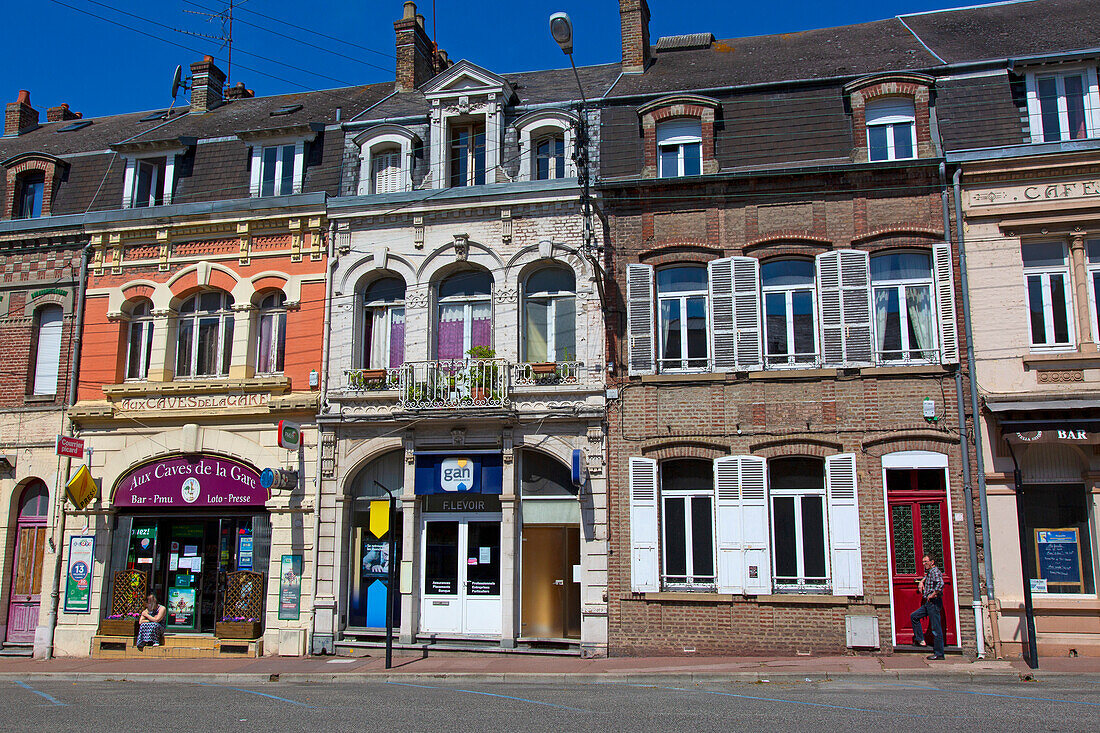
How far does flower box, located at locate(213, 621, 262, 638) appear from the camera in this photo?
53.8 feet

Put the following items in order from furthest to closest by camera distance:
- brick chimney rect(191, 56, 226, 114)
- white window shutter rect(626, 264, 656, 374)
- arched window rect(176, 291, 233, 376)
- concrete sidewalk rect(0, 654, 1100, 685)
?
brick chimney rect(191, 56, 226, 114) < arched window rect(176, 291, 233, 376) < white window shutter rect(626, 264, 656, 374) < concrete sidewalk rect(0, 654, 1100, 685)

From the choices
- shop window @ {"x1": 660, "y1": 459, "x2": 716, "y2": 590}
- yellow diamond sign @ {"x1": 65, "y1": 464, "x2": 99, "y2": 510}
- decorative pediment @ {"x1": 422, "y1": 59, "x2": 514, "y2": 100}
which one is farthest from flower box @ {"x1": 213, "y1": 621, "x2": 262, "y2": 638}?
decorative pediment @ {"x1": 422, "y1": 59, "x2": 514, "y2": 100}

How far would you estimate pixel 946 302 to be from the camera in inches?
586

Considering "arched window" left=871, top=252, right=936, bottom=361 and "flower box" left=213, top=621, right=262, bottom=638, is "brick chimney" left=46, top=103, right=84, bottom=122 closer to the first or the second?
"flower box" left=213, top=621, right=262, bottom=638

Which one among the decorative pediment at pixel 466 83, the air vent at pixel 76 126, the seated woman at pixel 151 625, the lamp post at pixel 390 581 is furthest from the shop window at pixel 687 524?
the air vent at pixel 76 126

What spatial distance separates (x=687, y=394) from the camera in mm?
15633

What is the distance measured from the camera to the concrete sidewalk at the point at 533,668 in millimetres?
12609

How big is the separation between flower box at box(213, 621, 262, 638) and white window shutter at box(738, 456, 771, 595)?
8.90 meters

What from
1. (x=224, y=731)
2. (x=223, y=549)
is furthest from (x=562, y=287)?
(x=224, y=731)

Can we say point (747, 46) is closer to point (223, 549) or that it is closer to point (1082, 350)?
point (1082, 350)

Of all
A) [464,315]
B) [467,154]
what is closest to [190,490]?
[464,315]

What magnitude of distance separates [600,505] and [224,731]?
770 cm

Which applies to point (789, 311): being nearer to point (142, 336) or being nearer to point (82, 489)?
point (142, 336)

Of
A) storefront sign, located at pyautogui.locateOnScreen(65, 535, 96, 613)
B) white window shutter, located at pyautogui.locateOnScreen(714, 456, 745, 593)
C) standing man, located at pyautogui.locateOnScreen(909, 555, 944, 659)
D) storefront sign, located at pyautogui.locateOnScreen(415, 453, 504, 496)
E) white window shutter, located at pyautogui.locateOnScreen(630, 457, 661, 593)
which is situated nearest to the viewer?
standing man, located at pyautogui.locateOnScreen(909, 555, 944, 659)
